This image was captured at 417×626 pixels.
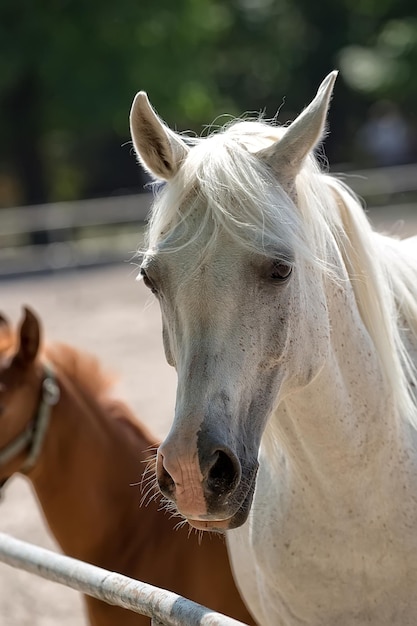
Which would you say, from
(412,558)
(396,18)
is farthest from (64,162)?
(412,558)

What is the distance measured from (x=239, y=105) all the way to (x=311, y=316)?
25726 millimetres

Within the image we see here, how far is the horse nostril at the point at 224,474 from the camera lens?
1877 mm

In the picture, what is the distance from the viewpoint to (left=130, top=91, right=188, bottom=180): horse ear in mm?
2166

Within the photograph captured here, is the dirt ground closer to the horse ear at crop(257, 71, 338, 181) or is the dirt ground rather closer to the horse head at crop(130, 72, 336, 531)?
the horse head at crop(130, 72, 336, 531)

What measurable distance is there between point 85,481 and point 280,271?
1801 millimetres

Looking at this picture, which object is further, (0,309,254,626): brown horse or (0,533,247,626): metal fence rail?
(0,309,254,626): brown horse

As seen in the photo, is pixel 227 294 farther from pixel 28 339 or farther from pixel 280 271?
pixel 28 339

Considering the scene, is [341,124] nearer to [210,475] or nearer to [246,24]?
[246,24]

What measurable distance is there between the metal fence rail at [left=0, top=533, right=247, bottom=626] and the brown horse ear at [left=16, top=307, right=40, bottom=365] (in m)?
1.24

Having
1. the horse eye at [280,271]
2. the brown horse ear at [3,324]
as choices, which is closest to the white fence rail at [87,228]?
the brown horse ear at [3,324]

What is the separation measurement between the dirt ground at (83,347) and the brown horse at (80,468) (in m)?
0.31

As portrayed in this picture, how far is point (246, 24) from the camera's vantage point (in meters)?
26.8

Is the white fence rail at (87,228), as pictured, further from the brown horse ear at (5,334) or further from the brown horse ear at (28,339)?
the brown horse ear at (28,339)

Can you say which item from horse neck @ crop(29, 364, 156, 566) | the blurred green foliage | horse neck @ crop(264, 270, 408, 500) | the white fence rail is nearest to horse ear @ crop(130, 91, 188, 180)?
horse neck @ crop(264, 270, 408, 500)
